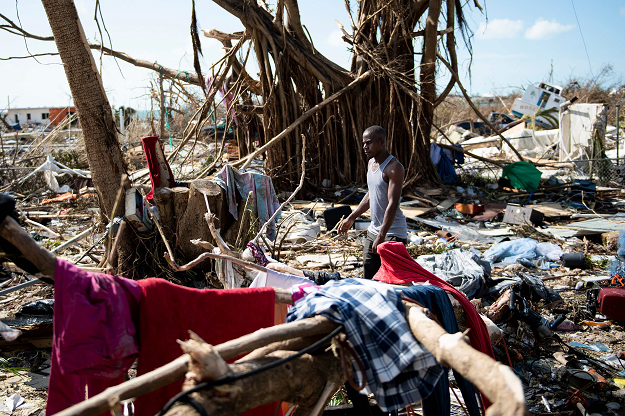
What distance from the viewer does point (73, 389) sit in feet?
5.23

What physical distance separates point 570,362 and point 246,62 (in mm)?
8148

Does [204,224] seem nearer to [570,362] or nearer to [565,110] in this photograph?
[570,362]

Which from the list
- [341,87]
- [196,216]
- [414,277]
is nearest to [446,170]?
[341,87]

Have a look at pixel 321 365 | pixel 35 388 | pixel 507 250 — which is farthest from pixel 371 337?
pixel 507 250

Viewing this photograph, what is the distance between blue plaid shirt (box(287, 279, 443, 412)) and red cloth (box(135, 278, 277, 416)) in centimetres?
29

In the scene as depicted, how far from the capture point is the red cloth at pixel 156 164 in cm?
486

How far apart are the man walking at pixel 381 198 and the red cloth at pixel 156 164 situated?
2.30 metres

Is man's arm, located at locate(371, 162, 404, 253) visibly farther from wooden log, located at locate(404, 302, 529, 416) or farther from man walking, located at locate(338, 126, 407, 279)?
wooden log, located at locate(404, 302, 529, 416)

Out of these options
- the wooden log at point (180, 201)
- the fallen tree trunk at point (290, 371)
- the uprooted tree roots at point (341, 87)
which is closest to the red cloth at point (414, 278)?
the fallen tree trunk at point (290, 371)

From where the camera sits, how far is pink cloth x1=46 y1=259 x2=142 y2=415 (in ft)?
4.79

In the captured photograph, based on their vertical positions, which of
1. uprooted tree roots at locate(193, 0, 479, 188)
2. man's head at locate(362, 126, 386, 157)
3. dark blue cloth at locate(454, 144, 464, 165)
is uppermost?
uprooted tree roots at locate(193, 0, 479, 188)

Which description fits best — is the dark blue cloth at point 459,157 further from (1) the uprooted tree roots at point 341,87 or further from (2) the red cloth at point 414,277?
(2) the red cloth at point 414,277

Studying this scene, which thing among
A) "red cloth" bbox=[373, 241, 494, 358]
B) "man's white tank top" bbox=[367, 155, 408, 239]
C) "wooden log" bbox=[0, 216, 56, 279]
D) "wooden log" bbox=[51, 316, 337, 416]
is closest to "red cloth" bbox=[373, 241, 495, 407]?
"red cloth" bbox=[373, 241, 494, 358]

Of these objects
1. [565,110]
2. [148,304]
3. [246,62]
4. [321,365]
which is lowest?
[321,365]
